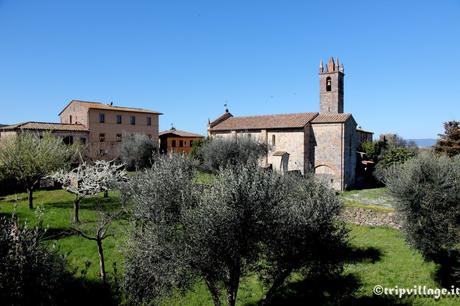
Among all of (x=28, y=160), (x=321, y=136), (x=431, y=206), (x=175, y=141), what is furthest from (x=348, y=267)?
(x=175, y=141)

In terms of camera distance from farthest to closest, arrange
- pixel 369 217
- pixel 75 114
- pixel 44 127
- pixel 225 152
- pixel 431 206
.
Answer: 1. pixel 75 114
2. pixel 44 127
3. pixel 225 152
4. pixel 369 217
5. pixel 431 206

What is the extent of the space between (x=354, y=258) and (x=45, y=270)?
49.0 feet

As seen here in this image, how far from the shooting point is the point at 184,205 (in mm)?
10898

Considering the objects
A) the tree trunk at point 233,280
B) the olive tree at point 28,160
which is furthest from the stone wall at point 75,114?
the tree trunk at point 233,280

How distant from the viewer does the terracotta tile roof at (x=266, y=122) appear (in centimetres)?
4216

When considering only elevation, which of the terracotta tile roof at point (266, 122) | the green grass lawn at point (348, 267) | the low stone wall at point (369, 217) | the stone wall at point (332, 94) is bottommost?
the green grass lawn at point (348, 267)

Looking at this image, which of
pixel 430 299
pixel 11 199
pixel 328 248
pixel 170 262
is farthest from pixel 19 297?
pixel 11 199

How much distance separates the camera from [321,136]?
41.0 meters

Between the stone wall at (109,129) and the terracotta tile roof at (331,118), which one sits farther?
the stone wall at (109,129)

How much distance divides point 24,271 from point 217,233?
5.02 metres

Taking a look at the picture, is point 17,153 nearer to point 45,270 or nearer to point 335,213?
point 45,270

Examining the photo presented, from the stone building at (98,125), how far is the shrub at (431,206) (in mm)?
37408

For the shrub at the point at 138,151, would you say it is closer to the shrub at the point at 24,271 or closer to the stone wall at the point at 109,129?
the stone wall at the point at 109,129

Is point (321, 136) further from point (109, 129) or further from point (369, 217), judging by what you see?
point (109, 129)
